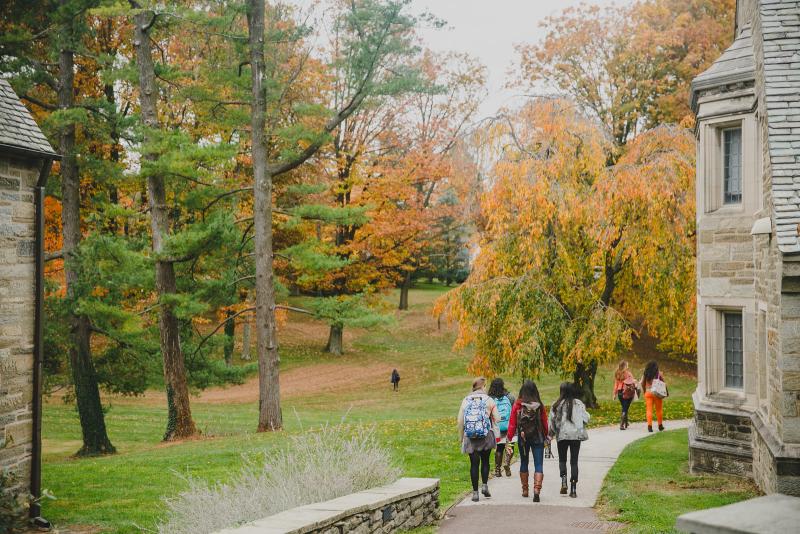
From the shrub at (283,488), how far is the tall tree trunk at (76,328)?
11.9 metres

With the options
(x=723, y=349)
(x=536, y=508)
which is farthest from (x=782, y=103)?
(x=536, y=508)

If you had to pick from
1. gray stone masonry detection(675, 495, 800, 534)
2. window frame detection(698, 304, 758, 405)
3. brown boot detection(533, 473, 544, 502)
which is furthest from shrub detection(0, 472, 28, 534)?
window frame detection(698, 304, 758, 405)

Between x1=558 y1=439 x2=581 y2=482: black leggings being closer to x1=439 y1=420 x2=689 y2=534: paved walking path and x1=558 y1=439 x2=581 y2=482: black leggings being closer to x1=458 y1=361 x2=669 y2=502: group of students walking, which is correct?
x1=458 y1=361 x2=669 y2=502: group of students walking

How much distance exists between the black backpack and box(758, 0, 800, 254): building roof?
3860 millimetres

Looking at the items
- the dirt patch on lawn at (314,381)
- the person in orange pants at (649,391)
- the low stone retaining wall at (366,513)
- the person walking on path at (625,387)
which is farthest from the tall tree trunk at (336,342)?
the low stone retaining wall at (366,513)

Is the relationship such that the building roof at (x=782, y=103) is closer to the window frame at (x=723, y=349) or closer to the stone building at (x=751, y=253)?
the stone building at (x=751, y=253)

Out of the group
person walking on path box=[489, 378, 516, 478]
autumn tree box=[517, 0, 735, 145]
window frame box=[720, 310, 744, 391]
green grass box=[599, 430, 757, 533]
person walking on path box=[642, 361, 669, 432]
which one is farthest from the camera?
autumn tree box=[517, 0, 735, 145]

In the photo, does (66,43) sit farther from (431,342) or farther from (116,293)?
(431,342)

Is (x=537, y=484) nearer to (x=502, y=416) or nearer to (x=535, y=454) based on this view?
(x=535, y=454)

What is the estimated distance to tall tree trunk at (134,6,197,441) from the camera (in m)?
20.0

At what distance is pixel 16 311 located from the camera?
35.9 feet

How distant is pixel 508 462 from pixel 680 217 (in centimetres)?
866

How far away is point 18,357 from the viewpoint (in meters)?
10.9

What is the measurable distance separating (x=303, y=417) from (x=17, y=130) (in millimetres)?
15591
